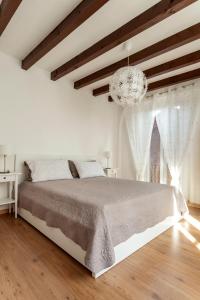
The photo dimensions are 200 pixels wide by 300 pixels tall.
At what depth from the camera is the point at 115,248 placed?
1.74 metres

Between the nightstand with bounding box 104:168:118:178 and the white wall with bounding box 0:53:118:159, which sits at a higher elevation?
the white wall with bounding box 0:53:118:159

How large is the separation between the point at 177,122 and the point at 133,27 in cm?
217

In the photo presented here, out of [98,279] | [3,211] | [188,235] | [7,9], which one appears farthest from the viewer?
[3,211]

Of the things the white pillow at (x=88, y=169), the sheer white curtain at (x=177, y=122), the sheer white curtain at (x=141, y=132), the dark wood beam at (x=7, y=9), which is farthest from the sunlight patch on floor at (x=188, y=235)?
the dark wood beam at (x=7, y=9)

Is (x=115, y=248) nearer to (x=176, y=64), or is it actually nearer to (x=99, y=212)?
(x=99, y=212)

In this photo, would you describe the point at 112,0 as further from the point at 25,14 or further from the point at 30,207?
the point at 30,207

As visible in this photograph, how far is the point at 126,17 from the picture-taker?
208 centimetres

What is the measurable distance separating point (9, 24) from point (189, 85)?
125 inches

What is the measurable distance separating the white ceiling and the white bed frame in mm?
2358

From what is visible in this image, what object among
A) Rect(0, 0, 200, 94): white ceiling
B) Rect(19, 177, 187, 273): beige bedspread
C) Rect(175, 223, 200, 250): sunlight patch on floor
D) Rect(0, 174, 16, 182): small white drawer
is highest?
Rect(0, 0, 200, 94): white ceiling

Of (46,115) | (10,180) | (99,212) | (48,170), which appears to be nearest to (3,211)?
(10,180)

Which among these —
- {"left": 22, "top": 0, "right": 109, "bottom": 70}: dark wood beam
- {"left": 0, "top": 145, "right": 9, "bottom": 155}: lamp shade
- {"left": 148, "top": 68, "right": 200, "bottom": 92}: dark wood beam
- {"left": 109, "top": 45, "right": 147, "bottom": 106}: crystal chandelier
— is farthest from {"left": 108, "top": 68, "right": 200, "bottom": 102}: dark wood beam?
{"left": 0, "top": 145, "right": 9, "bottom": 155}: lamp shade

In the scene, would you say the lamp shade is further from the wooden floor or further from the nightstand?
the nightstand

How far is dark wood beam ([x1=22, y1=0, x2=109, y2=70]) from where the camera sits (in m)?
1.80
